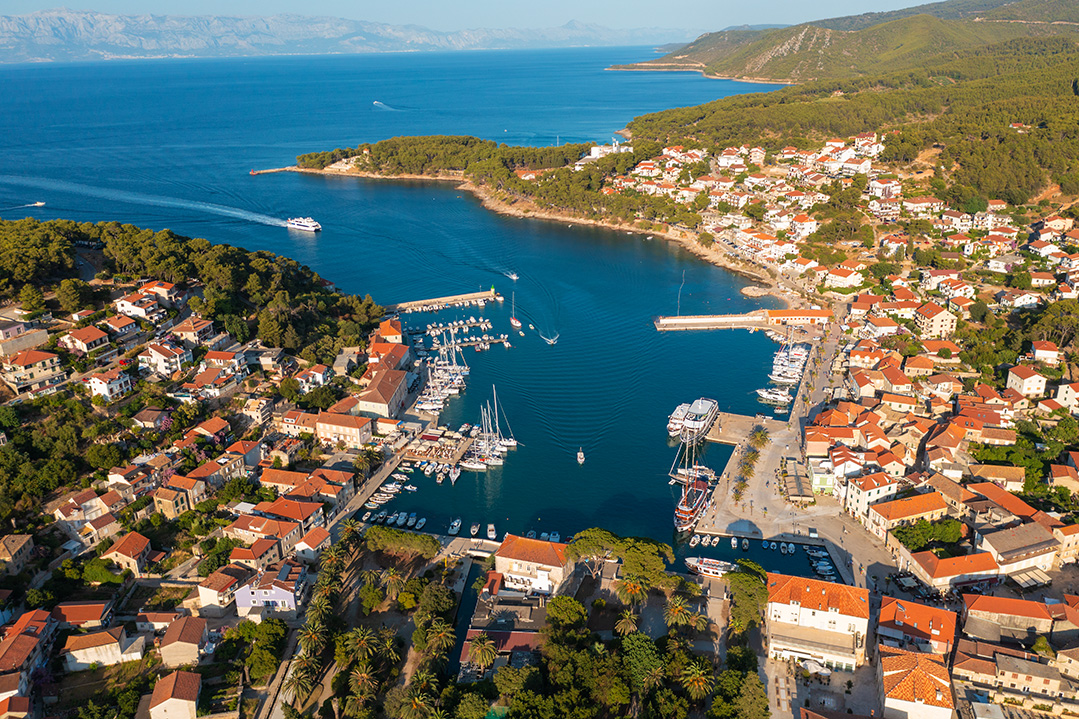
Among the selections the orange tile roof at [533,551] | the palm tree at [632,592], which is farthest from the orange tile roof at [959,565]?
the orange tile roof at [533,551]

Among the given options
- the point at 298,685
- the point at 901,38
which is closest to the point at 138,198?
the point at 298,685

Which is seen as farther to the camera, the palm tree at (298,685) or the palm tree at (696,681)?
the palm tree at (298,685)

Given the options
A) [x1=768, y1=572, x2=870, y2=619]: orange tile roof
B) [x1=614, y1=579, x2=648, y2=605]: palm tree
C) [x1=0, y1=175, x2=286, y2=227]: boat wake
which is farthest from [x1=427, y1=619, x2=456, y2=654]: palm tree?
[x1=0, y1=175, x2=286, y2=227]: boat wake

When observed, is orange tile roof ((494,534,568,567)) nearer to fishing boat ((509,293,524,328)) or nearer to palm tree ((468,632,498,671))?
palm tree ((468,632,498,671))

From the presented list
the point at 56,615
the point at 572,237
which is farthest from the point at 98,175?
the point at 56,615

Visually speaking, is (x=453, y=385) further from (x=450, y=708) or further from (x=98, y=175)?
(x=98, y=175)

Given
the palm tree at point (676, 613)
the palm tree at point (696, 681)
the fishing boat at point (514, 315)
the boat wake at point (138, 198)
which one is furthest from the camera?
the boat wake at point (138, 198)

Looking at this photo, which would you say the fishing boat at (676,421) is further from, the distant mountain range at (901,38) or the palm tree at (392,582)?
the distant mountain range at (901,38)
